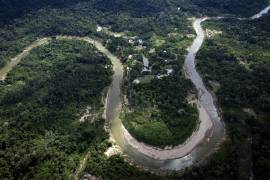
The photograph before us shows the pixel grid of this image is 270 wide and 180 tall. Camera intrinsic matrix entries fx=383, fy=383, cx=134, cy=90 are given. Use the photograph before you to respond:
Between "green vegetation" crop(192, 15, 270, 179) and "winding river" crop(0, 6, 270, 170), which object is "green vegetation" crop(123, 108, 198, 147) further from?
"green vegetation" crop(192, 15, 270, 179)

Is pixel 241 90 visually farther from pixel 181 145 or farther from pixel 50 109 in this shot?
pixel 50 109

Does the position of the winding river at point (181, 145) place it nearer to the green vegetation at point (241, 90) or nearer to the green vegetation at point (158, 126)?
the green vegetation at point (158, 126)

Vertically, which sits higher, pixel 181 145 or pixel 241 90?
pixel 241 90

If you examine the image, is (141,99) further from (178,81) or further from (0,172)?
(0,172)

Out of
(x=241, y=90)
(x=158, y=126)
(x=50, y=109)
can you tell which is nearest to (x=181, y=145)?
(x=158, y=126)

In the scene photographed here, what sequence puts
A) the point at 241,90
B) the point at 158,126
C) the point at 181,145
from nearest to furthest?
the point at 181,145
the point at 158,126
the point at 241,90

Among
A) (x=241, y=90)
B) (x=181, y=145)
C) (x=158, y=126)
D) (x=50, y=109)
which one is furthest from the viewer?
(x=241, y=90)

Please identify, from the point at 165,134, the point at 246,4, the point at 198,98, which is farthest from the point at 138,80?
the point at 246,4

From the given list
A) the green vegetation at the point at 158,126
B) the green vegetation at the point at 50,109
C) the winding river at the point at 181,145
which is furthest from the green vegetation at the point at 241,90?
the green vegetation at the point at 50,109

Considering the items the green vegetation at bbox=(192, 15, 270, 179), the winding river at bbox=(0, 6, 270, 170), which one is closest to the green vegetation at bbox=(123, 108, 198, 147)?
the winding river at bbox=(0, 6, 270, 170)
